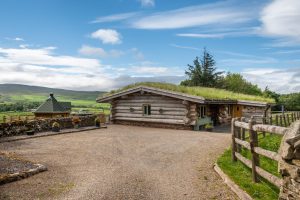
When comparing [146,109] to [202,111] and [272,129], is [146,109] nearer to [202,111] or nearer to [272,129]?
[202,111]

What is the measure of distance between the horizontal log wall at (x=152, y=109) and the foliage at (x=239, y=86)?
3980cm

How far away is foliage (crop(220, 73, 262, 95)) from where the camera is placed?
63625mm

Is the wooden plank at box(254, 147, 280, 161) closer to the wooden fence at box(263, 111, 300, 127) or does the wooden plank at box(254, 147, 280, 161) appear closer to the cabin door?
the wooden fence at box(263, 111, 300, 127)

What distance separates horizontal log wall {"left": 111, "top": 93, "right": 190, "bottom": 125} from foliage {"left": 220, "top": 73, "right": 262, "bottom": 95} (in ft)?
131

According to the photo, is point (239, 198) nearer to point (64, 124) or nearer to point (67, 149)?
point (67, 149)

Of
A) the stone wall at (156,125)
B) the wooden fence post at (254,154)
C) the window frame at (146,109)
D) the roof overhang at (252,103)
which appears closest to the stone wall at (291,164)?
the wooden fence post at (254,154)

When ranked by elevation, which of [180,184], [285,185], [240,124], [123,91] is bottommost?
[180,184]

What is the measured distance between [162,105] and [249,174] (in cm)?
1645

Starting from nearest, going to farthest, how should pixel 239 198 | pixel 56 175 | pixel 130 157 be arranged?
1. pixel 239 198
2. pixel 56 175
3. pixel 130 157

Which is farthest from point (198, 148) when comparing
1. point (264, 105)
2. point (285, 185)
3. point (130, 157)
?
point (264, 105)

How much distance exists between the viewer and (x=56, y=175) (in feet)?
33.2

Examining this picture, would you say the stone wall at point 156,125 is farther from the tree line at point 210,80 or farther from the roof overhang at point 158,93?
the tree line at point 210,80

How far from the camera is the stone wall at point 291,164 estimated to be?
18.0 feet

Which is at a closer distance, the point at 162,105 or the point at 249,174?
the point at 249,174
